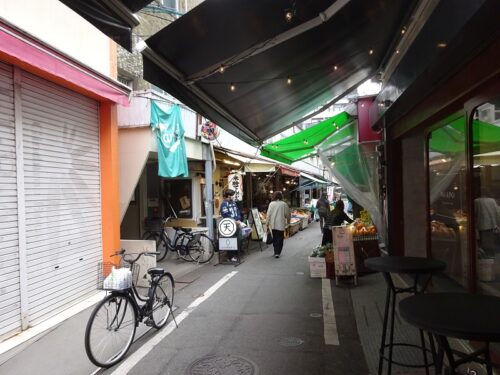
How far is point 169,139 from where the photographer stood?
10656 mm

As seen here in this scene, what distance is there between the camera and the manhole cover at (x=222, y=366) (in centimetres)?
461

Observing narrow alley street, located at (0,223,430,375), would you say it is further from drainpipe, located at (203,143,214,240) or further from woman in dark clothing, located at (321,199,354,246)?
drainpipe, located at (203,143,214,240)

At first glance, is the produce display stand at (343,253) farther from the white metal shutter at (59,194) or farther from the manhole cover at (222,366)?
the white metal shutter at (59,194)

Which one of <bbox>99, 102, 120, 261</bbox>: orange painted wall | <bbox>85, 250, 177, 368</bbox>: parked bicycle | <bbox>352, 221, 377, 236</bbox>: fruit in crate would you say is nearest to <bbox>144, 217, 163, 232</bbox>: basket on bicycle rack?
<bbox>99, 102, 120, 261</bbox>: orange painted wall

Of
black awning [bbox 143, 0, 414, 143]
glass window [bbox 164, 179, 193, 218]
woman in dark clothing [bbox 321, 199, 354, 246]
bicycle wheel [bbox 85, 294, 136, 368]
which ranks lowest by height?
bicycle wheel [bbox 85, 294, 136, 368]

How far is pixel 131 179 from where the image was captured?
9977 mm

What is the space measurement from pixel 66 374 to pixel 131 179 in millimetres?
5813

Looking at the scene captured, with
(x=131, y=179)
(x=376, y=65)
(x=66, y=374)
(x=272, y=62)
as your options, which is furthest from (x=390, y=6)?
(x=131, y=179)

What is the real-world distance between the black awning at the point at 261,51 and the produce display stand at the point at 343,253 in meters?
2.86

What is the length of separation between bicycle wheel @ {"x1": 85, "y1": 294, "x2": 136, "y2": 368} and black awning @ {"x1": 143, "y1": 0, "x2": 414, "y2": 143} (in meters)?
2.76

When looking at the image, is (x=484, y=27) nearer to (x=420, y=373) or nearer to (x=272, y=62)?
(x=272, y=62)

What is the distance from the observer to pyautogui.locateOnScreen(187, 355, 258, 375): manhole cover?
4605 millimetres

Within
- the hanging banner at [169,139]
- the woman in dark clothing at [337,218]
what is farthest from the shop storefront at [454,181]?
the hanging banner at [169,139]

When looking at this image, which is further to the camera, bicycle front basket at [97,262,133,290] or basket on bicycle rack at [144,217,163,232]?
basket on bicycle rack at [144,217,163,232]
